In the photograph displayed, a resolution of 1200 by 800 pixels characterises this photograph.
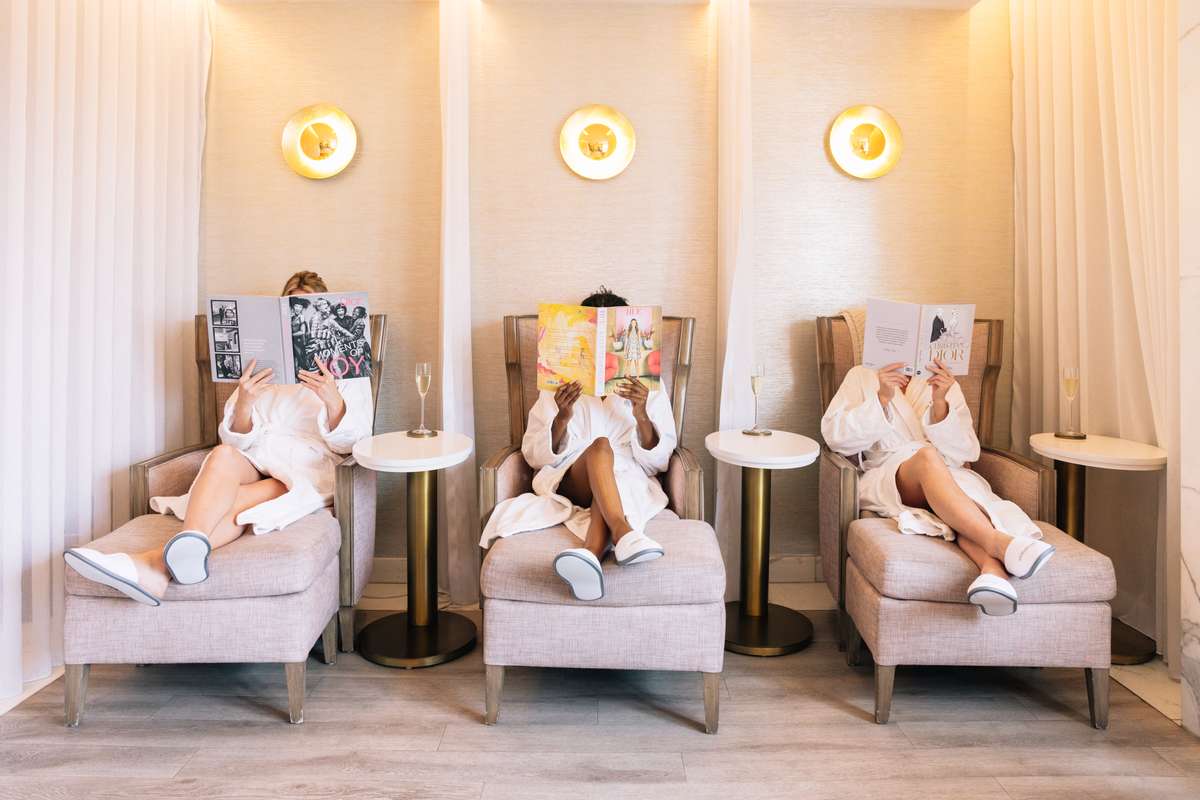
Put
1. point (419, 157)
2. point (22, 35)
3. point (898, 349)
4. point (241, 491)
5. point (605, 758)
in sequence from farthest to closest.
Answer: point (419, 157)
point (898, 349)
point (241, 491)
point (22, 35)
point (605, 758)

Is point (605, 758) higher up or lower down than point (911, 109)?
lower down

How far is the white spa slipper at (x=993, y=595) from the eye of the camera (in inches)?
84.5

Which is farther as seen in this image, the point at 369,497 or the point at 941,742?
the point at 369,497

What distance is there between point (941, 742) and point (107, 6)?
144 inches

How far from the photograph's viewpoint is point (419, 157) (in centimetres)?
348

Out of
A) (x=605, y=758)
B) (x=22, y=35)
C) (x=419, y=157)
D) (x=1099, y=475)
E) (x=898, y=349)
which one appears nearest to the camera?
(x=605, y=758)

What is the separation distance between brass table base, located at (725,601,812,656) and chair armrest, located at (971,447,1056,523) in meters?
0.87

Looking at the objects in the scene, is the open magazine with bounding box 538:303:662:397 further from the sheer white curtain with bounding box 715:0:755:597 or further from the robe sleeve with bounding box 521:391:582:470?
the sheer white curtain with bounding box 715:0:755:597

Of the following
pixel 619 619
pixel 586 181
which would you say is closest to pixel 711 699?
pixel 619 619

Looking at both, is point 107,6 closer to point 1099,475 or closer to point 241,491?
point 241,491

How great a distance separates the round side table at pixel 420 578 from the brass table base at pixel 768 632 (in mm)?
974

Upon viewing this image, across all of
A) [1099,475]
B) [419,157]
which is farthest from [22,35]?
[1099,475]

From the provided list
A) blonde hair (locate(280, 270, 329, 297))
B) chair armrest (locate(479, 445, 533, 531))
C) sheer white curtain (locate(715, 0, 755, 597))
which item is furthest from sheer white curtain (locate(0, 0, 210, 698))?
sheer white curtain (locate(715, 0, 755, 597))

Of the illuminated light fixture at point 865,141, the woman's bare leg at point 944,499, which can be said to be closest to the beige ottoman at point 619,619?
the woman's bare leg at point 944,499
